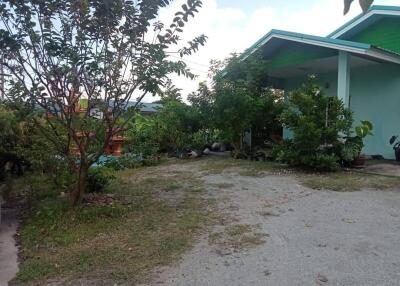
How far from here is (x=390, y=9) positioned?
11.3m

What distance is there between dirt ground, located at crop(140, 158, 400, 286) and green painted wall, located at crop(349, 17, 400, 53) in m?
6.73

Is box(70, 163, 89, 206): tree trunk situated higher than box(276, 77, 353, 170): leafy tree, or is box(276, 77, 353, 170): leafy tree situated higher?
box(276, 77, 353, 170): leafy tree

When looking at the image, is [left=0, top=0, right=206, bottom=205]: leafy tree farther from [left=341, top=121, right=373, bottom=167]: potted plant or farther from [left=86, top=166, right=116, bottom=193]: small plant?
[left=341, top=121, right=373, bottom=167]: potted plant

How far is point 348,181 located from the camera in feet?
25.5

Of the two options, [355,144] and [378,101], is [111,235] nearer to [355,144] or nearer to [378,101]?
[355,144]

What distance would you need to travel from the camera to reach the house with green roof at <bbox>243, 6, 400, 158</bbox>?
1040cm

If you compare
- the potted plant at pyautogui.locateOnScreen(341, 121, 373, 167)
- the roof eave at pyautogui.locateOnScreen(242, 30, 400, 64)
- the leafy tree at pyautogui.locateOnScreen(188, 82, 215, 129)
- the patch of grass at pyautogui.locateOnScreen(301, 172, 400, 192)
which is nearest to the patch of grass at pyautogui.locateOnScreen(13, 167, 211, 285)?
the patch of grass at pyautogui.locateOnScreen(301, 172, 400, 192)

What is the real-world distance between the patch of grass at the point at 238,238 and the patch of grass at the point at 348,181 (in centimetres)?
291

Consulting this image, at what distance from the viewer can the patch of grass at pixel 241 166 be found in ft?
30.6

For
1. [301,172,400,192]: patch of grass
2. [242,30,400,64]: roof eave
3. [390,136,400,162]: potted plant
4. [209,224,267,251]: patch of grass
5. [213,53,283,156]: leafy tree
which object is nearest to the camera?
[209,224,267,251]: patch of grass

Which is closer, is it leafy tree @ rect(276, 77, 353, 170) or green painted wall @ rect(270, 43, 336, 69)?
leafy tree @ rect(276, 77, 353, 170)

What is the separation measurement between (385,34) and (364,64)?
1412mm

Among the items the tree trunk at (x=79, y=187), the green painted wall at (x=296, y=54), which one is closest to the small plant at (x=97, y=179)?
the tree trunk at (x=79, y=187)

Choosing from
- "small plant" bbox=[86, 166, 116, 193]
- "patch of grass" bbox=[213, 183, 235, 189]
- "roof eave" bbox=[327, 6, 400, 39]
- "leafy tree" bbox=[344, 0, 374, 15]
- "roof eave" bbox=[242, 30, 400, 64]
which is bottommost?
"patch of grass" bbox=[213, 183, 235, 189]
